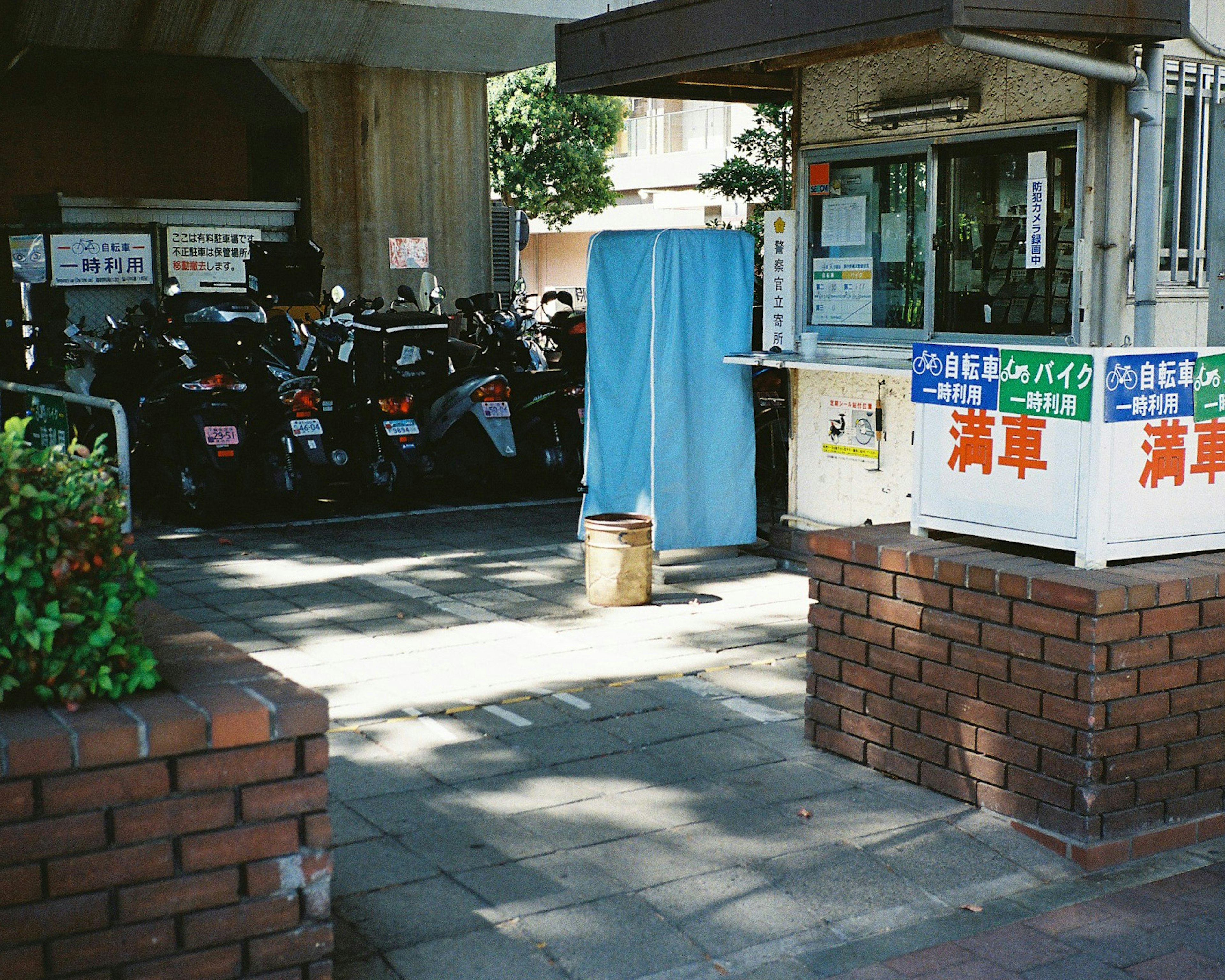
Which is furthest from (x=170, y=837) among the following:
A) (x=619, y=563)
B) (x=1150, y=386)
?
(x=619, y=563)

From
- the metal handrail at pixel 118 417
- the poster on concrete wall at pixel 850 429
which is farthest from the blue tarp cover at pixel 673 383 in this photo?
the metal handrail at pixel 118 417

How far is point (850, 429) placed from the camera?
830 centimetres

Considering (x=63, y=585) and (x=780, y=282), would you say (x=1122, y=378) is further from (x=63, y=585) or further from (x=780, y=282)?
(x=780, y=282)

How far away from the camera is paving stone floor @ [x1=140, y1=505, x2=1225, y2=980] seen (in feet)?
12.7

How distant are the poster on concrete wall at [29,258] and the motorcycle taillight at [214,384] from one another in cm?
472

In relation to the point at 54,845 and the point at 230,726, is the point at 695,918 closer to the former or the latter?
the point at 230,726

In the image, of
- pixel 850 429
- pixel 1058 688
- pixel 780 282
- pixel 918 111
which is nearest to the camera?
pixel 1058 688

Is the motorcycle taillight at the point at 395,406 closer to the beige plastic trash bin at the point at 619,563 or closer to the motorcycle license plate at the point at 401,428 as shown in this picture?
the motorcycle license plate at the point at 401,428

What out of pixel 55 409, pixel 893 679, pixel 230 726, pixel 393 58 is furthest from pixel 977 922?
pixel 393 58

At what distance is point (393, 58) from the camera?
16.2 meters

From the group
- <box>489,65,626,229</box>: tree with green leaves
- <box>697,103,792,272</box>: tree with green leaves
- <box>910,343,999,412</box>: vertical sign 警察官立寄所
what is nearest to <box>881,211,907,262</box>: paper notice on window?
<box>910,343,999,412</box>: vertical sign 警察官立寄所

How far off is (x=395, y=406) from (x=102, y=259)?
5.27 metres

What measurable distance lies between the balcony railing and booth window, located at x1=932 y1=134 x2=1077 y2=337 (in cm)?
2841

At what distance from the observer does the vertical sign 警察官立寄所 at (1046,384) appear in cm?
446
